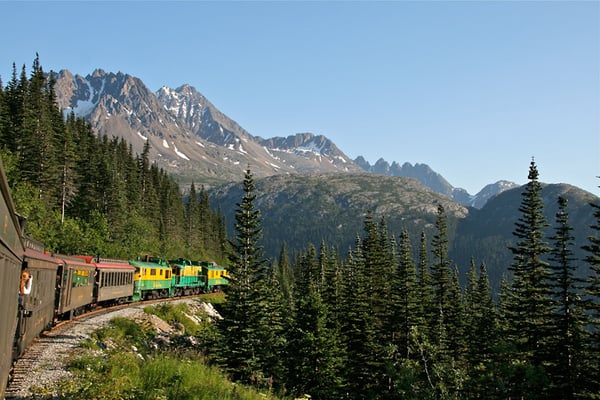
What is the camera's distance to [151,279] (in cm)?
4775

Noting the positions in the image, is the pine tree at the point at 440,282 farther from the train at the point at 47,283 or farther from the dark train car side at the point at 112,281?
the dark train car side at the point at 112,281

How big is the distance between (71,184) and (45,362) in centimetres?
5616

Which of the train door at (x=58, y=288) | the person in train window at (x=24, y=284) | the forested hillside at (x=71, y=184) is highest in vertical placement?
the forested hillside at (x=71, y=184)

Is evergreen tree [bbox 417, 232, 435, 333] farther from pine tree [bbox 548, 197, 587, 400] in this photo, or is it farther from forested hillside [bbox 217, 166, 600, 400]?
pine tree [bbox 548, 197, 587, 400]

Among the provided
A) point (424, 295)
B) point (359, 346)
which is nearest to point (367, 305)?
point (359, 346)

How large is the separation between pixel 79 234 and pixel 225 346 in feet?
113

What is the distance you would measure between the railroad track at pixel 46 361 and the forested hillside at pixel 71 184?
96.6 feet

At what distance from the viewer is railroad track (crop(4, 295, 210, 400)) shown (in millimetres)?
11844

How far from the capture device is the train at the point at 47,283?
864cm

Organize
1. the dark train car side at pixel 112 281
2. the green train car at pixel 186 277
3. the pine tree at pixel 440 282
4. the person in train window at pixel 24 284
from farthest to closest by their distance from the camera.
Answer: the green train car at pixel 186 277
the pine tree at pixel 440 282
the dark train car side at pixel 112 281
the person in train window at pixel 24 284

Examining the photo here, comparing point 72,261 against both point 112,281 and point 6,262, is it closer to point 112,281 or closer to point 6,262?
point 112,281

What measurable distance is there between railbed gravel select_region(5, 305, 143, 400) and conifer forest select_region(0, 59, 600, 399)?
20.3 feet

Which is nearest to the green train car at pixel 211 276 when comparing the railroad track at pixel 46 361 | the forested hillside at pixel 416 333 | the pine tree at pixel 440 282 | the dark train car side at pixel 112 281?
the forested hillside at pixel 416 333

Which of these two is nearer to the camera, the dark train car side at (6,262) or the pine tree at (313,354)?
the dark train car side at (6,262)
